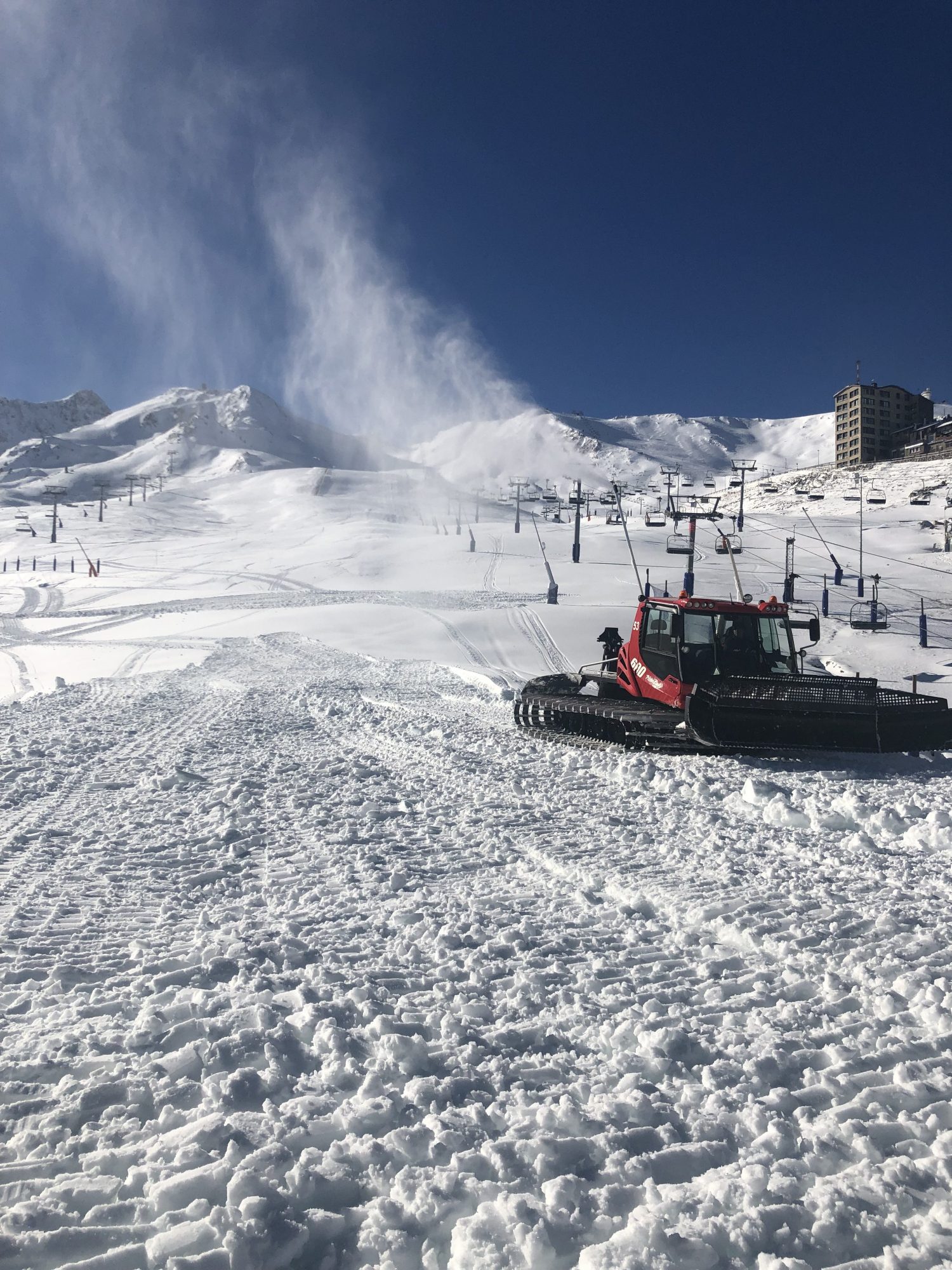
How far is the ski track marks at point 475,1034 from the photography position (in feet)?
7.96

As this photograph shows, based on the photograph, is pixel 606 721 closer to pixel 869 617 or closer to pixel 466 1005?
pixel 466 1005

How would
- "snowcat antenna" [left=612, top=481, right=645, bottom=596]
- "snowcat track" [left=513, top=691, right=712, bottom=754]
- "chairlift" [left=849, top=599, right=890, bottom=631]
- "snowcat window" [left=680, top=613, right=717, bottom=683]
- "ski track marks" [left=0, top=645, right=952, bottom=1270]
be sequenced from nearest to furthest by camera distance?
"ski track marks" [left=0, top=645, right=952, bottom=1270]
"snowcat track" [left=513, top=691, right=712, bottom=754]
"snowcat window" [left=680, top=613, right=717, bottom=683]
"snowcat antenna" [left=612, top=481, right=645, bottom=596]
"chairlift" [left=849, top=599, right=890, bottom=631]

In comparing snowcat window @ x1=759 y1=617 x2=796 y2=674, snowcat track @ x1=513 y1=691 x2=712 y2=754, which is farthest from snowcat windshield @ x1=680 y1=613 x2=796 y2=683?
snowcat track @ x1=513 y1=691 x2=712 y2=754

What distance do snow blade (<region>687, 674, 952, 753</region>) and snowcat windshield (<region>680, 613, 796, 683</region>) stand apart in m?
1.43

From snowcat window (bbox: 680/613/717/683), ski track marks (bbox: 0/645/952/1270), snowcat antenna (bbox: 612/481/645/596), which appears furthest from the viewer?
snowcat antenna (bbox: 612/481/645/596)

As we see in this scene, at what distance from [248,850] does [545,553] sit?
140ft

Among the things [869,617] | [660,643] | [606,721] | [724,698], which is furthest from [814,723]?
[869,617]

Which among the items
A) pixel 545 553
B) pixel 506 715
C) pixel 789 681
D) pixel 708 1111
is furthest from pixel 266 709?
pixel 545 553

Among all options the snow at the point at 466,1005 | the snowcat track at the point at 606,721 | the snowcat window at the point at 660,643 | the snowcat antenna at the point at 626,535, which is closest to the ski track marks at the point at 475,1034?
the snow at the point at 466,1005

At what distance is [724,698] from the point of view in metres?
8.70

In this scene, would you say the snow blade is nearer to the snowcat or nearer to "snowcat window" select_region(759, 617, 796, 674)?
the snowcat

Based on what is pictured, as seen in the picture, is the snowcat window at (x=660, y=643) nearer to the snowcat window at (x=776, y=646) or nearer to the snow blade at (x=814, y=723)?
the snowcat window at (x=776, y=646)

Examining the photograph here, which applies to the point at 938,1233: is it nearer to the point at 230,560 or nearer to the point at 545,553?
the point at 545,553

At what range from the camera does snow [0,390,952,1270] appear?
2445 millimetres
